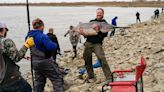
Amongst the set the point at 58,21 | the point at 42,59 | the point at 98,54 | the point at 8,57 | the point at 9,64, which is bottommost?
the point at 58,21

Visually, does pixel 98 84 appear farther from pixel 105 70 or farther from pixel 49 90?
pixel 49 90

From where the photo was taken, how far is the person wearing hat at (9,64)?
6086 millimetres

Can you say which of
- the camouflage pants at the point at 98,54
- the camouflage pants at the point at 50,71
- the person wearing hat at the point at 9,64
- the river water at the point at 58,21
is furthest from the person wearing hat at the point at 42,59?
the river water at the point at 58,21

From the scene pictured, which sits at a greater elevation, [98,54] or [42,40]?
[42,40]

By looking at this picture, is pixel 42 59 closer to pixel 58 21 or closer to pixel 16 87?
pixel 16 87

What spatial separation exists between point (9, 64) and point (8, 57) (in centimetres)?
11

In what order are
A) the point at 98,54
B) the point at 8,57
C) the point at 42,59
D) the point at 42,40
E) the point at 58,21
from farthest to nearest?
the point at 58,21
the point at 98,54
the point at 42,59
the point at 42,40
the point at 8,57

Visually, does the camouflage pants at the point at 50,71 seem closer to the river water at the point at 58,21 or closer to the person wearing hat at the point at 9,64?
the person wearing hat at the point at 9,64

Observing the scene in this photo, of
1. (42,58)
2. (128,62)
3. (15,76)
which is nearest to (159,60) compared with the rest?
(128,62)

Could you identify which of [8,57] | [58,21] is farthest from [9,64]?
[58,21]

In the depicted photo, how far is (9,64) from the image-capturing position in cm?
618

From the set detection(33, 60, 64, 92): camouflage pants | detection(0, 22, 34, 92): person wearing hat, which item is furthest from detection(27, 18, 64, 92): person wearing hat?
detection(0, 22, 34, 92): person wearing hat

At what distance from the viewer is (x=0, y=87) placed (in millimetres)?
6234

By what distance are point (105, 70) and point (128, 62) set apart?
2981mm
